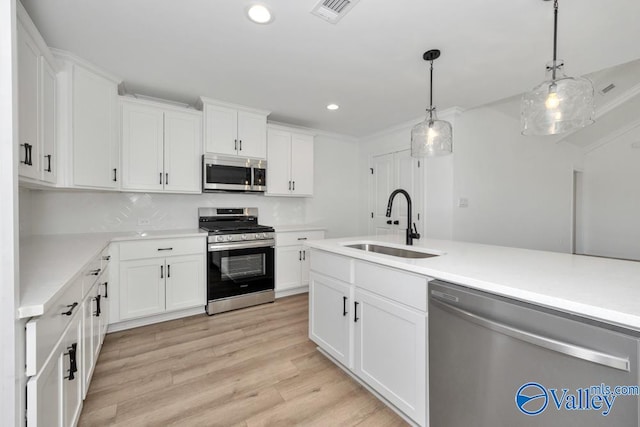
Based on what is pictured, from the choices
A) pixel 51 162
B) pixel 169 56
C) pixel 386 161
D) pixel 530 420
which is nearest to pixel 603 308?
pixel 530 420

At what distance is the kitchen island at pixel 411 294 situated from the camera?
97 centimetres

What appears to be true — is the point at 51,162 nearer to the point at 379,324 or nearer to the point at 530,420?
the point at 379,324

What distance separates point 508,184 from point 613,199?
3.83m

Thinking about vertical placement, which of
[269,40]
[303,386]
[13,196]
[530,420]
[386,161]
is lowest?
[303,386]

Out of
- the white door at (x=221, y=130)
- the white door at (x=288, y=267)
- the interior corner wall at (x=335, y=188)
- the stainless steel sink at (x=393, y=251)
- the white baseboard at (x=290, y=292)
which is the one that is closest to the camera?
the stainless steel sink at (x=393, y=251)

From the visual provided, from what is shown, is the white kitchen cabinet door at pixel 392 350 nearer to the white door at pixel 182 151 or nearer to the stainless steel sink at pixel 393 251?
the stainless steel sink at pixel 393 251

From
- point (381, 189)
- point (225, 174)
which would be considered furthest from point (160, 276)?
point (381, 189)

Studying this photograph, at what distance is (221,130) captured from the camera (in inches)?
129

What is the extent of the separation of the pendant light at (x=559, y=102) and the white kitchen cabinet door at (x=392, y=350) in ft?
4.55

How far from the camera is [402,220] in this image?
4230 millimetres

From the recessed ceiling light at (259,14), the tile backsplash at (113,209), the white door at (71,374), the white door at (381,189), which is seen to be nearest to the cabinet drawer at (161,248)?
the tile backsplash at (113,209)

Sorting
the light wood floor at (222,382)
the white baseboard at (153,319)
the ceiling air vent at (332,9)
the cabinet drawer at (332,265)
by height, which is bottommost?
the light wood floor at (222,382)

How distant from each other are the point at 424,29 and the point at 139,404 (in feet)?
10.3

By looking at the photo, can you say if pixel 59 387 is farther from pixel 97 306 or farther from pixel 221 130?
pixel 221 130
